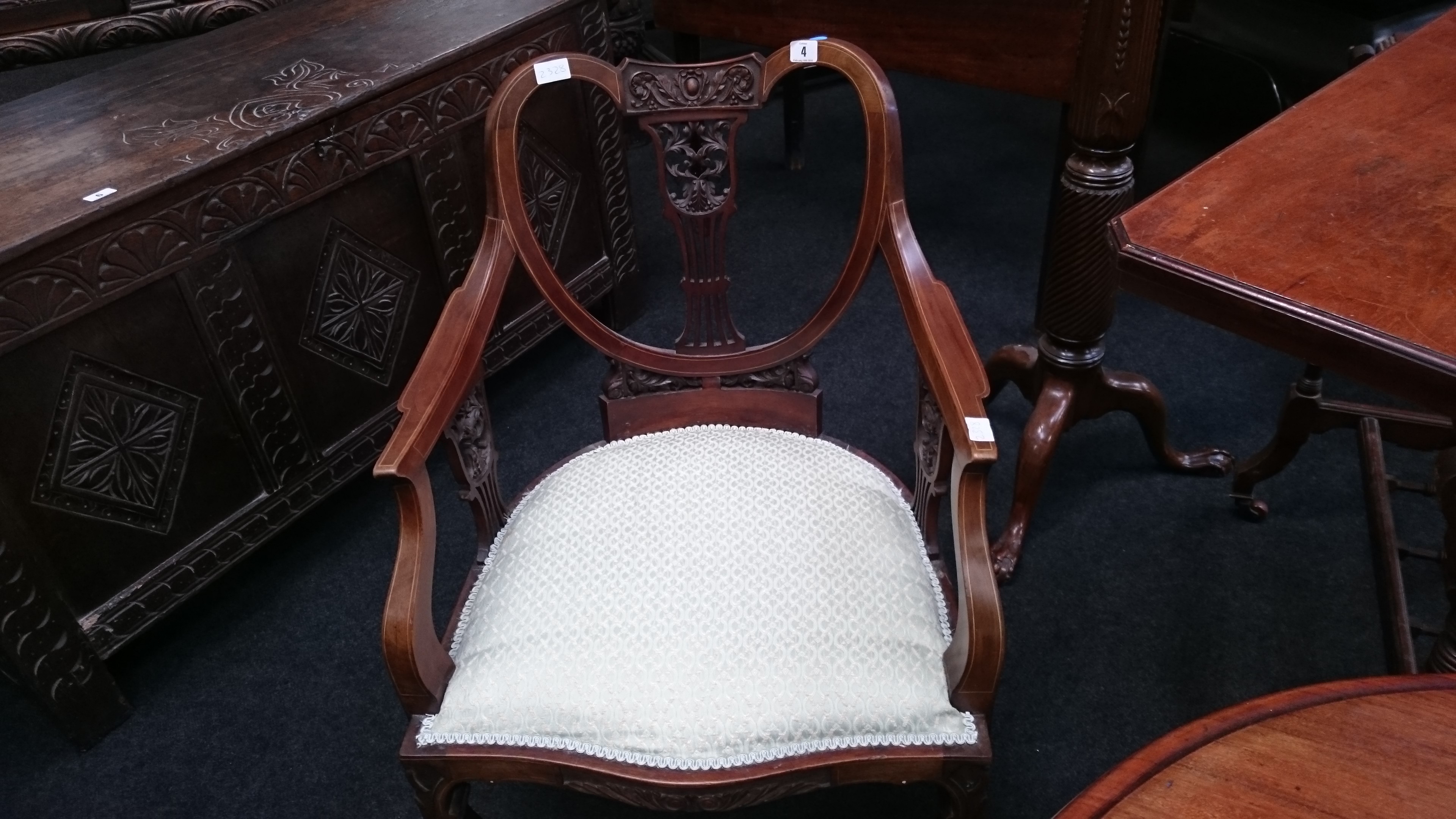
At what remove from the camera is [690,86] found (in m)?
1.19

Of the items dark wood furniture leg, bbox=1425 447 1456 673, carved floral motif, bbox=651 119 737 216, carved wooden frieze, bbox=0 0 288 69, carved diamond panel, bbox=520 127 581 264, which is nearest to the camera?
dark wood furniture leg, bbox=1425 447 1456 673

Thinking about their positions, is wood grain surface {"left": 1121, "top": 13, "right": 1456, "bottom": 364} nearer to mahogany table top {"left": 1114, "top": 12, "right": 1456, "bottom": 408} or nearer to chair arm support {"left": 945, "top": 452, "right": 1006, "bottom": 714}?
mahogany table top {"left": 1114, "top": 12, "right": 1456, "bottom": 408}

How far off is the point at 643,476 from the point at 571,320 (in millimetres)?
240

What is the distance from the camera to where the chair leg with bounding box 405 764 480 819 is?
37.5 inches

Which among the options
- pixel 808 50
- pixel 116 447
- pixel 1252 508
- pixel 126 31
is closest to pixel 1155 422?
pixel 1252 508

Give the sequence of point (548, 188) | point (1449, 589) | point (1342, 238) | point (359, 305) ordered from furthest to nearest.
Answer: point (548, 188)
point (359, 305)
point (1449, 589)
point (1342, 238)

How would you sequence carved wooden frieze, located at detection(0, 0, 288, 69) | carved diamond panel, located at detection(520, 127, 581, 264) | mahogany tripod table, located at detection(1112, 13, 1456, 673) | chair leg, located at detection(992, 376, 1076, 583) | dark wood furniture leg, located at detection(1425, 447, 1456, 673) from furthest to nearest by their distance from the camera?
carved wooden frieze, located at detection(0, 0, 288, 69), carved diamond panel, located at detection(520, 127, 581, 264), chair leg, located at detection(992, 376, 1076, 583), dark wood furniture leg, located at detection(1425, 447, 1456, 673), mahogany tripod table, located at detection(1112, 13, 1456, 673)

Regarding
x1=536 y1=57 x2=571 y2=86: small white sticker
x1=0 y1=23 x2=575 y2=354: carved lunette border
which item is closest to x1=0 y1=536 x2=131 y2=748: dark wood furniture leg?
x1=0 y1=23 x2=575 y2=354: carved lunette border

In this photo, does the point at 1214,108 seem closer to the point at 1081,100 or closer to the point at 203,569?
the point at 1081,100

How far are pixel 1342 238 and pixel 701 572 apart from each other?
0.67 meters

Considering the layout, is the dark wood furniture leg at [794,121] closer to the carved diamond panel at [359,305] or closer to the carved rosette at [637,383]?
the carved diamond panel at [359,305]

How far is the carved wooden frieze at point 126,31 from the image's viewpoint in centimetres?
211

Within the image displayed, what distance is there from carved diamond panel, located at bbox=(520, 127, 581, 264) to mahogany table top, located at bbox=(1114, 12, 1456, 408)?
123 cm

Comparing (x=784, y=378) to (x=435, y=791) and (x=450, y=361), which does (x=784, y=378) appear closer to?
(x=450, y=361)
